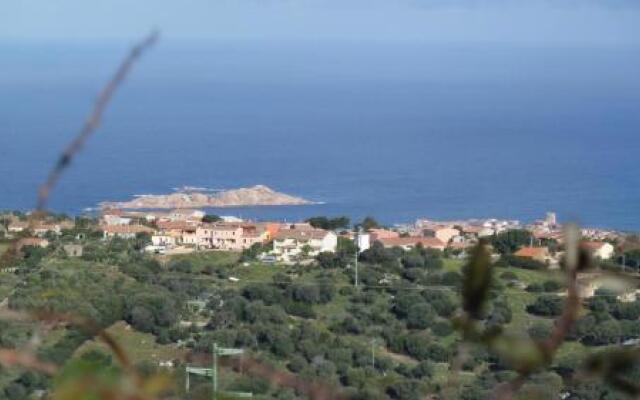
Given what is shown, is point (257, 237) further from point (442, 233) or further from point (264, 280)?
point (442, 233)

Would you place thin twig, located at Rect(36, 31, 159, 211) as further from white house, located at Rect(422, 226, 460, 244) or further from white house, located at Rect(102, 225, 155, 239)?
white house, located at Rect(422, 226, 460, 244)

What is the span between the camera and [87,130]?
58cm

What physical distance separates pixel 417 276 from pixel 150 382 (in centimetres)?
1101

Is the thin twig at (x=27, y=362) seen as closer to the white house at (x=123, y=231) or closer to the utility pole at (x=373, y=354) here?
the utility pole at (x=373, y=354)

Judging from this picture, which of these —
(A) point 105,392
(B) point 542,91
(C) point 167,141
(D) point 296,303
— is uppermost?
(B) point 542,91

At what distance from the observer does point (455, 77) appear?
71.1m

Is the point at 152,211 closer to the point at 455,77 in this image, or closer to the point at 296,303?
the point at 296,303

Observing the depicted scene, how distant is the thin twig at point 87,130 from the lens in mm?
581

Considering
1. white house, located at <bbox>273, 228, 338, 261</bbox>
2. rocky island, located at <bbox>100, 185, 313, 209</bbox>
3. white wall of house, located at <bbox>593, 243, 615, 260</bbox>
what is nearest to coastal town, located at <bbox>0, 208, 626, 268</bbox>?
white house, located at <bbox>273, 228, 338, 261</bbox>

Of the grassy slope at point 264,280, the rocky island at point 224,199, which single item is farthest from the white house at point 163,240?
the rocky island at point 224,199

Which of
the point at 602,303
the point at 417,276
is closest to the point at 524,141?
the point at 417,276

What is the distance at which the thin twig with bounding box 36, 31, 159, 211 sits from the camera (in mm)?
581

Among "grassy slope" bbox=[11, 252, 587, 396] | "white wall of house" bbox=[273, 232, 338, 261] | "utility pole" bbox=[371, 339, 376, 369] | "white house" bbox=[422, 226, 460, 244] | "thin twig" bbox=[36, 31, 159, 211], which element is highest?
"thin twig" bbox=[36, 31, 159, 211]

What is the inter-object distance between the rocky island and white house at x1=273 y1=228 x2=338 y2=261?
→ 9.88 metres
